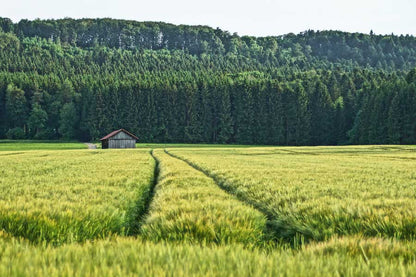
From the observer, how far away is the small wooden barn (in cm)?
9969

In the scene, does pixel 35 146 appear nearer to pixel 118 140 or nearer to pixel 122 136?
pixel 118 140

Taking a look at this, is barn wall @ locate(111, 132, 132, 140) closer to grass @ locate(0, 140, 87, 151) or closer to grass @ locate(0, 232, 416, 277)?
grass @ locate(0, 140, 87, 151)

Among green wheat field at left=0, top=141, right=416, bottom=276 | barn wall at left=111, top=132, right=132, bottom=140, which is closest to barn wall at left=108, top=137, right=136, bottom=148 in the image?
barn wall at left=111, top=132, right=132, bottom=140

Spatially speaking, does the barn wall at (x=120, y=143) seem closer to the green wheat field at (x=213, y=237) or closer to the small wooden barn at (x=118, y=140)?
the small wooden barn at (x=118, y=140)

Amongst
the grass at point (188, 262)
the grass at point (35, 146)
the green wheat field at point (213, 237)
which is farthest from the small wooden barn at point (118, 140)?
the grass at point (188, 262)

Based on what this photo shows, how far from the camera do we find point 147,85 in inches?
5842

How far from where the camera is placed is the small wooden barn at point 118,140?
9969 centimetres

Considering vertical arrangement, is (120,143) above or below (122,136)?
below

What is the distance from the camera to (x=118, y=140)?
10056cm

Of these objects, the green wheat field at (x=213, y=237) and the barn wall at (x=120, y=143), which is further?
the barn wall at (x=120, y=143)

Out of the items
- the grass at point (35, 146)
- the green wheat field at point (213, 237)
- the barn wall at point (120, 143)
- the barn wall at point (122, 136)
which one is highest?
the green wheat field at point (213, 237)

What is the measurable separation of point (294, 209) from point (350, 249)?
3633 mm

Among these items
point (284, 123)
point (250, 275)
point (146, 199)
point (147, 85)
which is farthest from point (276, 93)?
point (250, 275)

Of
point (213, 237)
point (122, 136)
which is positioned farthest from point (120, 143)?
point (213, 237)
